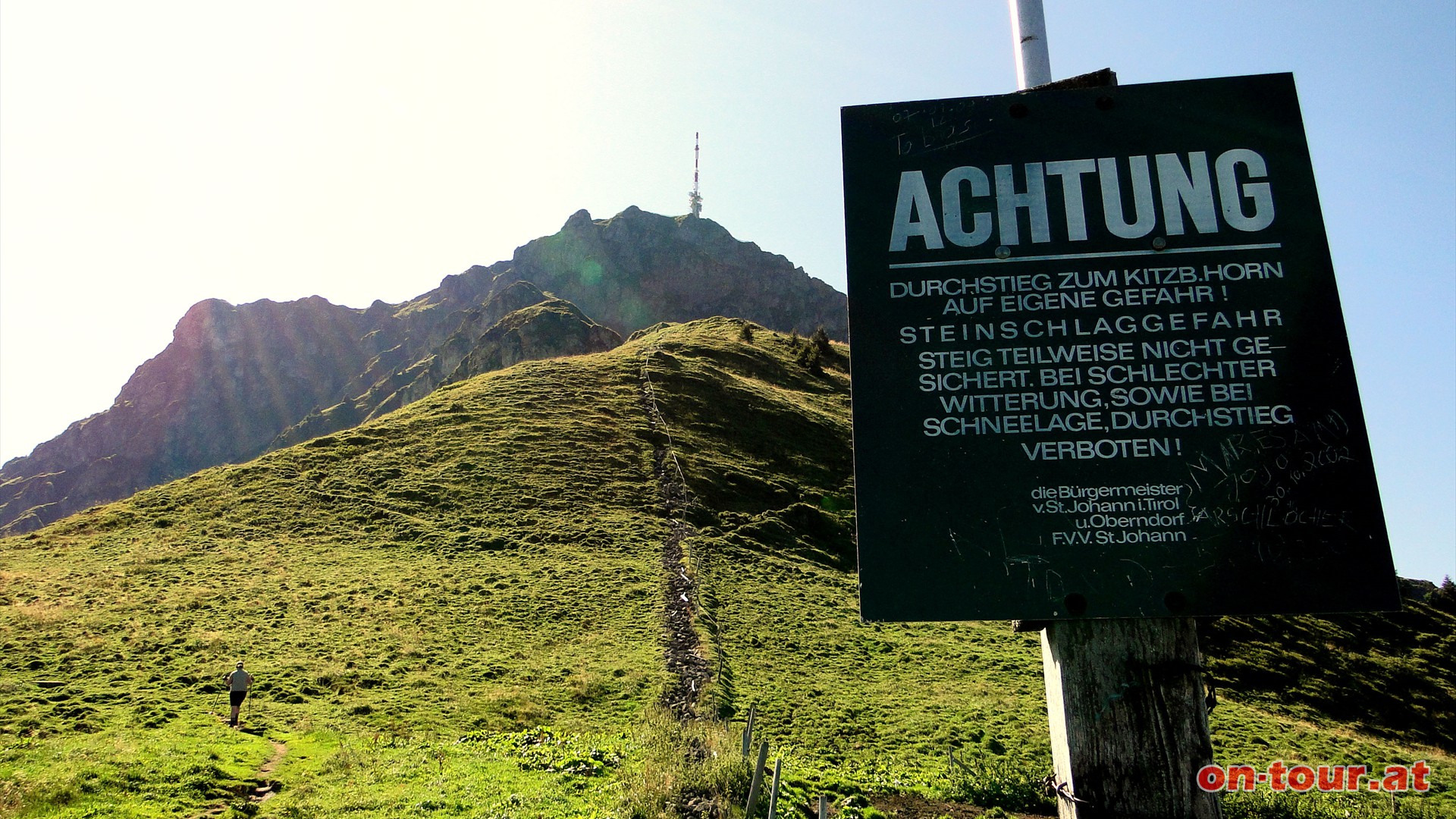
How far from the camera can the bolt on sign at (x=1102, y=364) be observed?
4156 mm

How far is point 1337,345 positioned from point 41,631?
1369 inches

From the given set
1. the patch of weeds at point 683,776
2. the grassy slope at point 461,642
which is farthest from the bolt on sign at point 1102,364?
the grassy slope at point 461,642

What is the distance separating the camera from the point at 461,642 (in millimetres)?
28500

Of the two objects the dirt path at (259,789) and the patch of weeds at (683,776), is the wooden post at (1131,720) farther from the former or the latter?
the dirt path at (259,789)

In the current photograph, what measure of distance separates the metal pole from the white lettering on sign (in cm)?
141

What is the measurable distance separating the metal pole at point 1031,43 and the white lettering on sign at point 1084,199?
141 cm

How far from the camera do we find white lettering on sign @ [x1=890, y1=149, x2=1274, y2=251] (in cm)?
462

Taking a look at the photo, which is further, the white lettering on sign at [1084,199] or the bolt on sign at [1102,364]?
the white lettering on sign at [1084,199]

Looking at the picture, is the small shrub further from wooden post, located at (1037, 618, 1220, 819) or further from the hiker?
wooden post, located at (1037, 618, 1220, 819)

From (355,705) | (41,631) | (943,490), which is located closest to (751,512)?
(355,705)

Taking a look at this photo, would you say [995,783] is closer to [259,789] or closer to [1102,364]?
[259,789]

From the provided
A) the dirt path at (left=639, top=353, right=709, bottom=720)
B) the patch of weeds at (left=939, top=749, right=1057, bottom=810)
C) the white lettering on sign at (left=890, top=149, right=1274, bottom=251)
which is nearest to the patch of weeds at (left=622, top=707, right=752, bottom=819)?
the dirt path at (left=639, top=353, right=709, bottom=720)

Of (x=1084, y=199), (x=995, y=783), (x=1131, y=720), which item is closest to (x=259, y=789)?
(x=995, y=783)

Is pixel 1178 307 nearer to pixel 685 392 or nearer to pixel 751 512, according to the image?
pixel 751 512
